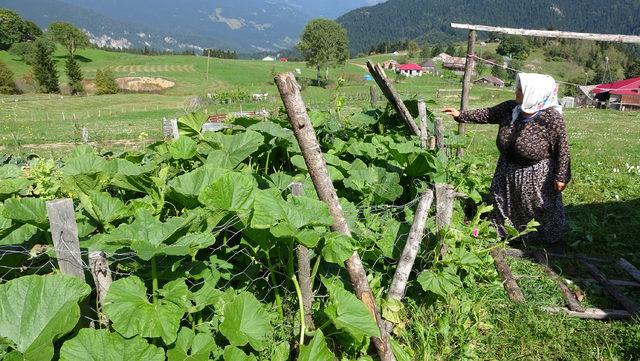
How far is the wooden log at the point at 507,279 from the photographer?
162 inches

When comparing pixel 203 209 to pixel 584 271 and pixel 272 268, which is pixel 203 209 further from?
pixel 584 271

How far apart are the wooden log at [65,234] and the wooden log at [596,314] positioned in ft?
12.4

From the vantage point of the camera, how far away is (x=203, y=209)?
2707 mm

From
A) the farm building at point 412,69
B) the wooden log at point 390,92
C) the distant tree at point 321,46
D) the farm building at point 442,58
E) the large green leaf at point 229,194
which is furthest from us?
the farm building at point 442,58

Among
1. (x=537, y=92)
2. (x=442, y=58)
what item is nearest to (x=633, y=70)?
(x=442, y=58)

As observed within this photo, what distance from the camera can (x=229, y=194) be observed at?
8.95 feet

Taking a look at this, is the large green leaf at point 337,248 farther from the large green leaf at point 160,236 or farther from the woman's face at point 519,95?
the woman's face at point 519,95

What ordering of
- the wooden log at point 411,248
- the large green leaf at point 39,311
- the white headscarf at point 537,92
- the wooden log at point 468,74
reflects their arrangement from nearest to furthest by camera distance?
the large green leaf at point 39,311, the wooden log at point 411,248, the white headscarf at point 537,92, the wooden log at point 468,74

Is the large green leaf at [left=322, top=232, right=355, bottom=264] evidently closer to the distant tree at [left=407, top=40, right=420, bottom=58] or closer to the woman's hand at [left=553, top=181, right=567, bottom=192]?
the woman's hand at [left=553, top=181, right=567, bottom=192]

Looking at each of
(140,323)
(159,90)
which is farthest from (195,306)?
(159,90)

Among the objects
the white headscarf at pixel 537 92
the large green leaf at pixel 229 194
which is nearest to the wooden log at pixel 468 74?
the white headscarf at pixel 537 92

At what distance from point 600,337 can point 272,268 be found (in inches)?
112

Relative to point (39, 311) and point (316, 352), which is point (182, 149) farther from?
point (316, 352)

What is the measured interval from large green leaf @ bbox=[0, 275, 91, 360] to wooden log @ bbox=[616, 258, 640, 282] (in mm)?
5147
